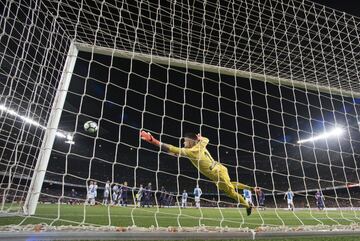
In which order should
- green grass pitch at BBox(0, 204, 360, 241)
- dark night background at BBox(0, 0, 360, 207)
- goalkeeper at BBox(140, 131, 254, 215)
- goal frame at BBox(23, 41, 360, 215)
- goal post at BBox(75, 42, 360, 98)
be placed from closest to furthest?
1. green grass pitch at BBox(0, 204, 360, 241)
2. goal frame at BBox(23, 41, 360, 215)
3. goalkeeper at BBox(140, 131, 254, 215)
4. goal post at BBox(75, 42, 360, 98)
5. dark night background at BBox(0, 0, 360, 207)

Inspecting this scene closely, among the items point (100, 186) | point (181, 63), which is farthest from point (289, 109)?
point (100, 186)

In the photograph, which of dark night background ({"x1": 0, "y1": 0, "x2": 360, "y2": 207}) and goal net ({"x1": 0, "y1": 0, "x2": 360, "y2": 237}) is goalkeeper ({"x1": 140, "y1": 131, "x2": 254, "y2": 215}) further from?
dark night background ({"x1": 0, "y1": 0, "x2": 360, "y2": 207})

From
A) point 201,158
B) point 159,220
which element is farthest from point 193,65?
point 159,220

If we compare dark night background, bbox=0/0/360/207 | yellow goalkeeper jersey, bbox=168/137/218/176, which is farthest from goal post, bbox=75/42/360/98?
dark night background, bbox=0/0/360/207

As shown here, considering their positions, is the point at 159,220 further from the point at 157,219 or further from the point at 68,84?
the point at 68,84

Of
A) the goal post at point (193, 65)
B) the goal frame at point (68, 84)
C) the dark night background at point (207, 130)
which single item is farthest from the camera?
the dark night background at point (207, 130)

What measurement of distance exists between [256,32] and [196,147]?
3.04 meters

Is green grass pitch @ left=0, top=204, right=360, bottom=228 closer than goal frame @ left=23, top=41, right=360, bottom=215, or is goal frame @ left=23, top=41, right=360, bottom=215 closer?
green grass pitch @ left=0, top=204, right=360, bottom=228

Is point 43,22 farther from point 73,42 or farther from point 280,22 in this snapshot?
point 280,22

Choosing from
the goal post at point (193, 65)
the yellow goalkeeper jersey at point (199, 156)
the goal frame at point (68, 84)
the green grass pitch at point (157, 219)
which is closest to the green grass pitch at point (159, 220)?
the green grass pitch at point (157, 219)

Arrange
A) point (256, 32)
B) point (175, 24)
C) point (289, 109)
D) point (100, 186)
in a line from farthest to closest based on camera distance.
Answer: point (100, 186), point (289, 109), point (256, 32), point (175, 24)

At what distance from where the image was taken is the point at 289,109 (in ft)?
60.4

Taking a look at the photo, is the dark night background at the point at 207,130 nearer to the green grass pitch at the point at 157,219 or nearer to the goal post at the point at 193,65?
the goal post at the point at 193,65

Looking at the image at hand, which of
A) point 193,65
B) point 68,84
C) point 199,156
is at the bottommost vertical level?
point 199,156
